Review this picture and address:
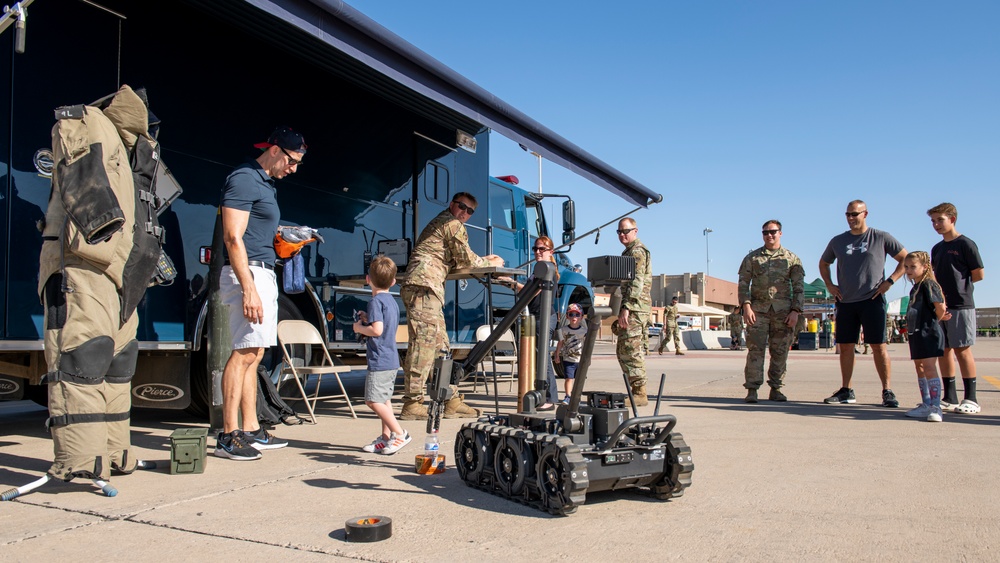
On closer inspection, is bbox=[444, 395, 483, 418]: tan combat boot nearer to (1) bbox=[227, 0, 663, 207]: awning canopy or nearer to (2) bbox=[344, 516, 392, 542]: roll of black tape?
(1) bbox=[227, 0, 663, 207]: awning canopy

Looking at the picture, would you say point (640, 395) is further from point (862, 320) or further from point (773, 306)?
point (862, 320)

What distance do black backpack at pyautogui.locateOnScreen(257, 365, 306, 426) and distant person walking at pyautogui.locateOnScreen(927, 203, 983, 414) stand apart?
5.49 metres

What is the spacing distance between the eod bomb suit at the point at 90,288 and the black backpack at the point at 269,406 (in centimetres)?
190

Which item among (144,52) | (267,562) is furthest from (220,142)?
(267,562)

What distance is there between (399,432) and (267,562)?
2138mm

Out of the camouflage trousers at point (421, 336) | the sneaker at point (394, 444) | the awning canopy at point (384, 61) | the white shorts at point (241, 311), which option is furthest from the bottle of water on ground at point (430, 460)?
the awning canopy at point (384, 61)

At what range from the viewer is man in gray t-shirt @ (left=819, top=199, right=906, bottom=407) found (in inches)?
282

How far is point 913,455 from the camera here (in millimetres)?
4441

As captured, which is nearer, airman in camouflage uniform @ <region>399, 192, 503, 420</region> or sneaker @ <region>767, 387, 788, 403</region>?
airman in camouflage uniform @ <region>399, 192, 503, 420</region>

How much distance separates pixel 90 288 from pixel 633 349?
465 centimetres

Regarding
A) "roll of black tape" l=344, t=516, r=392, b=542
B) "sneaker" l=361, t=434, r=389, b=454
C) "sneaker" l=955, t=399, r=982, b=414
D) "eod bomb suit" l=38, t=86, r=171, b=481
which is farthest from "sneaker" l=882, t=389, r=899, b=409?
"eod bomb suit" l=38, t=86, r=171, b=481

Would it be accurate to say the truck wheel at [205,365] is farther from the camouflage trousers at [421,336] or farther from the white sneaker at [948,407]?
the white sneaker at [948,407]

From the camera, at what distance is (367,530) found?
8.73 ft

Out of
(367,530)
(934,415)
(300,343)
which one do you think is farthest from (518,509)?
(934,415)
